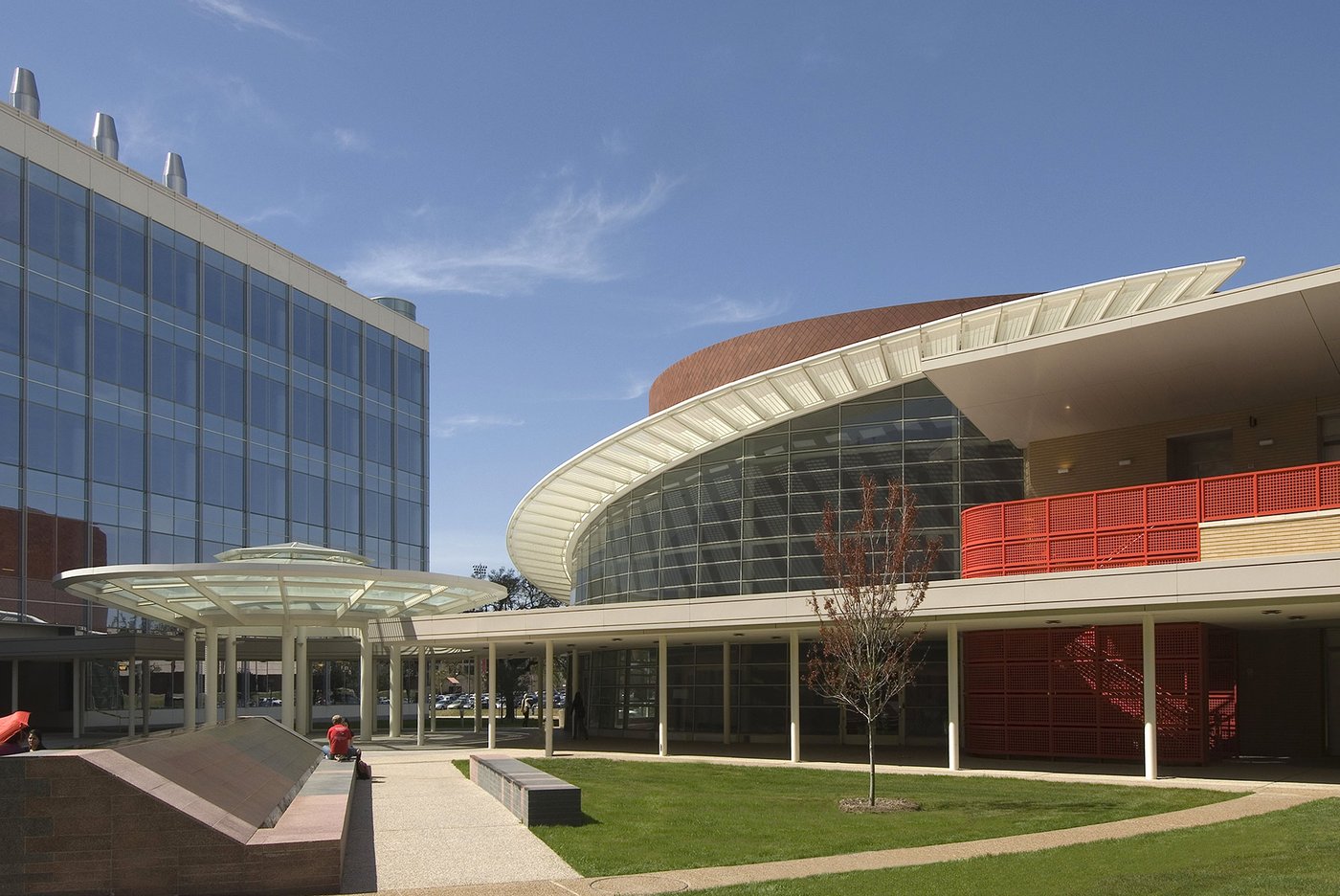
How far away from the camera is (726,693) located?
33438 mm

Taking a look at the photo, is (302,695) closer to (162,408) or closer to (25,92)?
(162,408)

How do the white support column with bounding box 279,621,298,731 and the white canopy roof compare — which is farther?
the white support column with bounding box 279,621,298,731

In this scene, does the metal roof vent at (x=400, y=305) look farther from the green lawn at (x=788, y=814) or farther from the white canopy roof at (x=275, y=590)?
the green lawn at (x=788, y=814)

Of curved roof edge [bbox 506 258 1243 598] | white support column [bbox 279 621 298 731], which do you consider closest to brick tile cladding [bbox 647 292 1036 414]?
curved roof edge [bbox 506 258 1243 598]

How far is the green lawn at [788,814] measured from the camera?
14.1 metres

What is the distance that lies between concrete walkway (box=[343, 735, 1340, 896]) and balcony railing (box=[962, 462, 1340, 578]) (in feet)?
12.7

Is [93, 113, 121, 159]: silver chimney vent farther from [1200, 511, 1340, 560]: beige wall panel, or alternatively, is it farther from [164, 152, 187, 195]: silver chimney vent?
[1200, 511, 1340, 560]: beige wall panel

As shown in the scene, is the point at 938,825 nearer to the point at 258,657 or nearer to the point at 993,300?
the point at 993,300

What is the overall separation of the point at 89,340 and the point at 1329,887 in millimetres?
44077

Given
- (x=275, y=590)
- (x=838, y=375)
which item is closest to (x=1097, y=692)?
(x=838, y=375)

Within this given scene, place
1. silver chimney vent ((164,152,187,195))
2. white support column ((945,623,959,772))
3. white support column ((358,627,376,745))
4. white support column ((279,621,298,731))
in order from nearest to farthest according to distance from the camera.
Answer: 1. white support column ((945,623,959,772))
2. white support column ((279,621,298,731))
3. white support column ((358,627,376,745))
4. silver chimney vent ((164,152,187,195))

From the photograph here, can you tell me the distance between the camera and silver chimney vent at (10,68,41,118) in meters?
47.8

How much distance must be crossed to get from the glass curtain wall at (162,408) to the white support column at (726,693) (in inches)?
951

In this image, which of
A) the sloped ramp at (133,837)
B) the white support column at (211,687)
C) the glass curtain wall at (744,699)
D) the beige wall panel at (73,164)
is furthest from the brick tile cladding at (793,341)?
the sloped ramp at (133,837)
